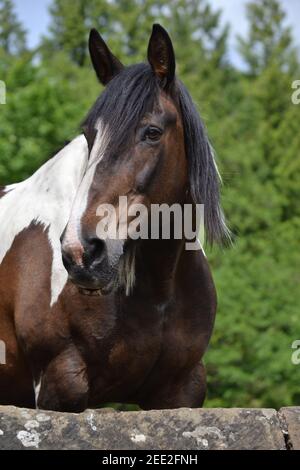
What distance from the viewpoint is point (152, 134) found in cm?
456

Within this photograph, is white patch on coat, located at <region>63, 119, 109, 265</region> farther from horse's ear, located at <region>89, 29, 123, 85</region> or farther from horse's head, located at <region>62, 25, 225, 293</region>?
horse's ear, located at <region>89, 29, 123, 85</region>

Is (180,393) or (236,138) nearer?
(180,393)

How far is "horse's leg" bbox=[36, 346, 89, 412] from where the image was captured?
4688mm

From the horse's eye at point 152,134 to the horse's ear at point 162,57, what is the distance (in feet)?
1.06

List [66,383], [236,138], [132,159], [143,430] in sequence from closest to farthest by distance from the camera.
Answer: [143,430], [132,159], [66,383], [236,138]

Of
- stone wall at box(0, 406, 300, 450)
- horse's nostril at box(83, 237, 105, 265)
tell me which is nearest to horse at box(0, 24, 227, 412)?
horse's nostril at box(83, 237, 105, 265)

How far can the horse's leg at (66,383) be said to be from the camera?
4.69m

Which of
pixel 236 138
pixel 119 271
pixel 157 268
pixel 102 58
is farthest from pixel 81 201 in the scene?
pixel 236 138

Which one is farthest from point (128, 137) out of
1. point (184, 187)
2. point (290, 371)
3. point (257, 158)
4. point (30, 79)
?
point (257, 158)

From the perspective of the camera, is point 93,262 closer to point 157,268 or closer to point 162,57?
point 157,268

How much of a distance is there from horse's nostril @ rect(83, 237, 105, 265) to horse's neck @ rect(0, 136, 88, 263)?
0.85 m

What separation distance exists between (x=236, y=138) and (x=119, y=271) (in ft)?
84.4

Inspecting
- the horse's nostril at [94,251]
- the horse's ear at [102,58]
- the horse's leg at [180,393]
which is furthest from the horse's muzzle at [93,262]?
the horse's ear at [102,58]
